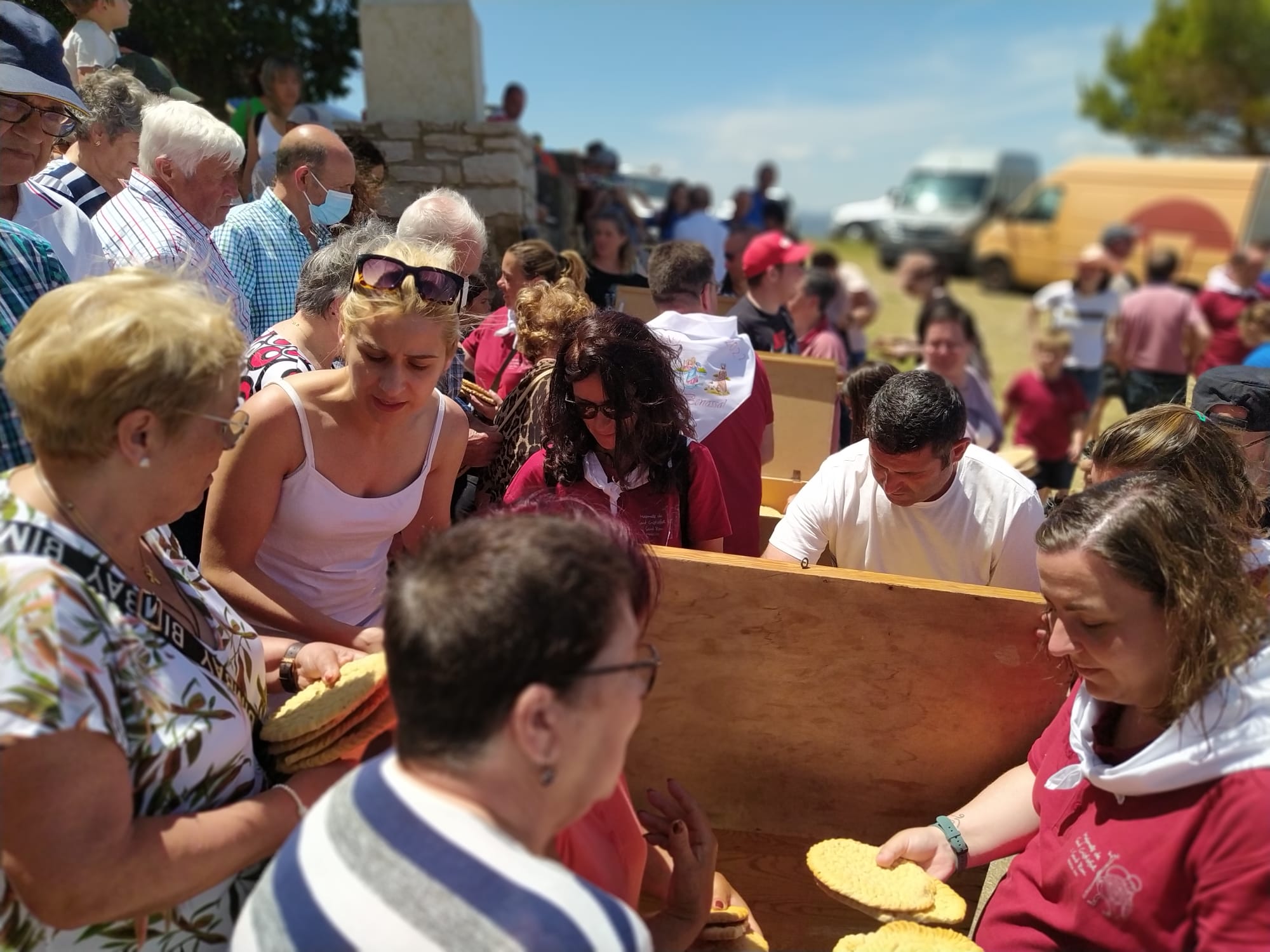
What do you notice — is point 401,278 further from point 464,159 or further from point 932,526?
point 464,159

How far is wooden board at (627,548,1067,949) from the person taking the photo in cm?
221

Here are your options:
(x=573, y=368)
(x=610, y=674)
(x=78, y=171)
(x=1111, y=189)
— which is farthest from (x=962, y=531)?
(x=1111, y=189)

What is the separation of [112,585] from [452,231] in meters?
2.36

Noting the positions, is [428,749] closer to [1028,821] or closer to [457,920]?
[457,920]

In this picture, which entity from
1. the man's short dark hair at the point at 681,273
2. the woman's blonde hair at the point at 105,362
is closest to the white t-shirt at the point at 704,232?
the man's short dark hair at the point at 681,273

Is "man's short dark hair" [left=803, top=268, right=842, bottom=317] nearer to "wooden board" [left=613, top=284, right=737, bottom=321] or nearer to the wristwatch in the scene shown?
"wooden board" [left=613, top=284, right=737, bottom=321]

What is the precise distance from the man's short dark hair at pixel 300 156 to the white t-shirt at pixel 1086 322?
235 inches

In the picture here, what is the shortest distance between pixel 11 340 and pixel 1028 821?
2.09 metres

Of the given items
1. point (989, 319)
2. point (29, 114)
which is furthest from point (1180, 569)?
point (989, 319)

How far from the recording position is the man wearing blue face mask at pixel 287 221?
11.5 ft

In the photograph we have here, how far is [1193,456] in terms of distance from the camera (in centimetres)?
232

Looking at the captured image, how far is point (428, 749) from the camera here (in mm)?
1040

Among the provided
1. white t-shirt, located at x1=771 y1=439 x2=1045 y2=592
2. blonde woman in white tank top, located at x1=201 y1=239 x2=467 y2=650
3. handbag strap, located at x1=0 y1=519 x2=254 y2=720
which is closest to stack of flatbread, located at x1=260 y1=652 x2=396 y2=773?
handbag strap, located at x1=0 y1=519 x2=254 y2=720

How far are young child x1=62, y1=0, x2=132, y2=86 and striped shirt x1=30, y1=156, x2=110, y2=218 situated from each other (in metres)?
0.54
